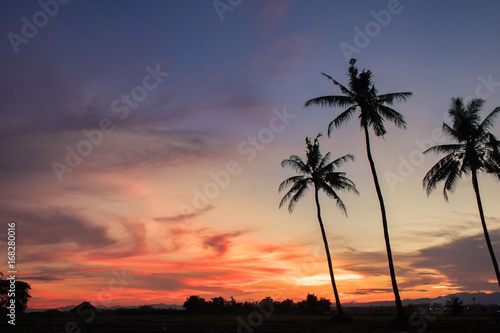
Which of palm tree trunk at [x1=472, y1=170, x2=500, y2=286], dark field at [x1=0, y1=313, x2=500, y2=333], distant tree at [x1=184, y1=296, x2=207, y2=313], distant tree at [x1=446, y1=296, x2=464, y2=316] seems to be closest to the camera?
dark field at [x1=0, y1=313, x2=500, y2=333]

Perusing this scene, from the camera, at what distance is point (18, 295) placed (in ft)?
204

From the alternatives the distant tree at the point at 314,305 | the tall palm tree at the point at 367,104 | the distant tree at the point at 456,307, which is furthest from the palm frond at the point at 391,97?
the distant tree at the point at 314,305

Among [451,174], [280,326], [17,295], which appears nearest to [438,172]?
[451,174]

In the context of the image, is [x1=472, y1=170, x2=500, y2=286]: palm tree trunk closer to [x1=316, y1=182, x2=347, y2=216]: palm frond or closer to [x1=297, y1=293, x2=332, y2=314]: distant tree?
[x1=316, y1=182, x2=347, y2=216]: palm frond

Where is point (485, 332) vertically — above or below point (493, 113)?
below

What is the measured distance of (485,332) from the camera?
76.2 ft

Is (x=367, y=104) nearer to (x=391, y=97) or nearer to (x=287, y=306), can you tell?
(x=391, y=97)

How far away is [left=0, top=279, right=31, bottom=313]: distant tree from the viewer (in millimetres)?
57647

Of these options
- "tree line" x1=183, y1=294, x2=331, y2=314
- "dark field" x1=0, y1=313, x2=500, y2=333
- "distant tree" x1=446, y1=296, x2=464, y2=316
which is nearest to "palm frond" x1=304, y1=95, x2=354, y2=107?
"dark field" x1=0, y1=313, x2=500, y2=333

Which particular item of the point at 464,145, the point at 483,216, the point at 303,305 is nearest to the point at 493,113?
the point at 464,145

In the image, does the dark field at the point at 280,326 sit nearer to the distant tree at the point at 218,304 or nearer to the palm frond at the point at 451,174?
the palm frond at the point at 451,174

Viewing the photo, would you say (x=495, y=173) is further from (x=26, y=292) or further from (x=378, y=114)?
(x=26, y=292)

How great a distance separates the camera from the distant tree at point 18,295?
57647mm

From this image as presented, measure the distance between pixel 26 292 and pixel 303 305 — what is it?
47.1 metres
